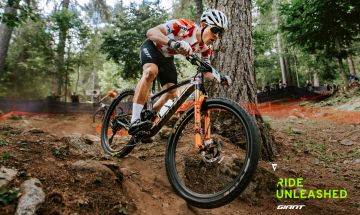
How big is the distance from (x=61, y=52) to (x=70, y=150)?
56.5ft

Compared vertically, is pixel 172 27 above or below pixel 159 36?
above

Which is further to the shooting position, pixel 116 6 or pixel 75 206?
pixel 116 6

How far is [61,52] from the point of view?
2009 centimetres

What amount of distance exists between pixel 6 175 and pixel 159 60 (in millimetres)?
2547

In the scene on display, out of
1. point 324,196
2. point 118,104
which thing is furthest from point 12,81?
point 324,196

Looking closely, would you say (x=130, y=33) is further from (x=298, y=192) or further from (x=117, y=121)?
(x=298, y=192)

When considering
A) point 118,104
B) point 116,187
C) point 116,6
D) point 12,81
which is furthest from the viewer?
point 12,81

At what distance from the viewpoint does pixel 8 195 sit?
281 cm

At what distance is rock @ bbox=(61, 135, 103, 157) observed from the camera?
473 centimetres

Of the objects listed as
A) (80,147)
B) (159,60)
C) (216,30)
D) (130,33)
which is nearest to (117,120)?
(80,147)

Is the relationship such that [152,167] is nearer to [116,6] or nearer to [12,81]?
[116,6]

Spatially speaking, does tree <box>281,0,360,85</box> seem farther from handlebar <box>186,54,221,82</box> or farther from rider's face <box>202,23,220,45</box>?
handlebar <box>186,54,221,82</box>

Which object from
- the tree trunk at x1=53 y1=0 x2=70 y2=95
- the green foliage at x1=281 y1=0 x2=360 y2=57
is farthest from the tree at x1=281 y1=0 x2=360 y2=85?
the tree trunk at x1=53 y1=0 x2=70 y2=95

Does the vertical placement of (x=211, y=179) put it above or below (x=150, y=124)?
below
